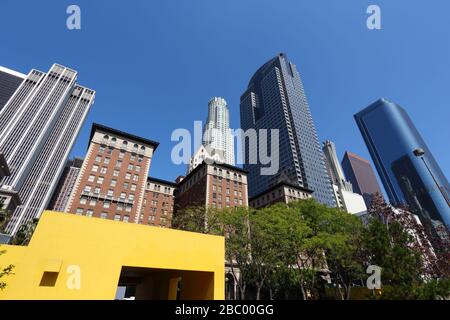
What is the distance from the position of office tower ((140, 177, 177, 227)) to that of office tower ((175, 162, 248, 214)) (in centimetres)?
484

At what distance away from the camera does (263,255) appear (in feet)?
104

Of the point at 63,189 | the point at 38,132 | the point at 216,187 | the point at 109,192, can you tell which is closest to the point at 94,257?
the point at 109,192

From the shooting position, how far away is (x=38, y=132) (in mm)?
133250

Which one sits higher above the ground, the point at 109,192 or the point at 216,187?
the point at 216,187

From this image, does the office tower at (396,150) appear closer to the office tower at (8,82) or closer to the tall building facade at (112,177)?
the tall building facade at (112,177)

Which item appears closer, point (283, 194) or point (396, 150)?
point (283, 194)

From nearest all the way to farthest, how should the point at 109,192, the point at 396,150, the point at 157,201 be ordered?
the point at 109,192
the point at 157,201
the point at 396,150

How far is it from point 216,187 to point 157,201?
21214mm

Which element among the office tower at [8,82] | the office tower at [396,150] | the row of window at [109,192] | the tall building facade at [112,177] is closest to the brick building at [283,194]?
the tall building facade at [112,177]

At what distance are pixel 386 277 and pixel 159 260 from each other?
653 inches

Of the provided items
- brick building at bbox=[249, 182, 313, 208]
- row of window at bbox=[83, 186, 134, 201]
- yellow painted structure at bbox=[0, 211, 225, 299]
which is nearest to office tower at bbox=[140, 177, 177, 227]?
row of window at bbox=[83, 186, 134, 201]

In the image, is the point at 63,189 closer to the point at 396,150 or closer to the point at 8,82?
the point at 8,82

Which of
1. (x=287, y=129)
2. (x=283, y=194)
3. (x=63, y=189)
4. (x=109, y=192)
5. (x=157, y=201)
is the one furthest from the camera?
(x=63, y=189)

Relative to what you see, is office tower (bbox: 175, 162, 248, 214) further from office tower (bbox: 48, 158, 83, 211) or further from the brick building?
office tower (bbox: 48, 158, 83, 211)
